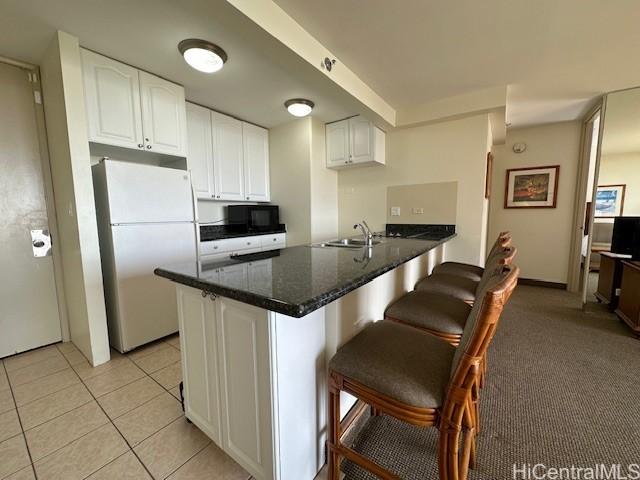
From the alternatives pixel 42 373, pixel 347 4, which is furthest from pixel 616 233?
pixel 42 373

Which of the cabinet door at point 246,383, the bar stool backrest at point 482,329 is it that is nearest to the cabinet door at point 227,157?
the cabinet door at point 246,383

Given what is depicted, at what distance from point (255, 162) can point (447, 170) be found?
8.00 feet

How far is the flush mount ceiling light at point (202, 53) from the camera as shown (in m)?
1.77

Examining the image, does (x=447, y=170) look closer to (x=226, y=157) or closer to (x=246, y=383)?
(x=226, y=157)

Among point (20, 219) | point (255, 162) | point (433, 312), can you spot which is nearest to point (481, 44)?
point (433, 312)

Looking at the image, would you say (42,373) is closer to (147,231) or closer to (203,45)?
(147,231)

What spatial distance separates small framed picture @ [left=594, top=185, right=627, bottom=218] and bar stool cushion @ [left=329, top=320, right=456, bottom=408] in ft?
10.7

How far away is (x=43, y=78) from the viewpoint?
2.05 metres

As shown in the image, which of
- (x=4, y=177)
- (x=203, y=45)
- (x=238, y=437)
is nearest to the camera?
(x=238, y=437)

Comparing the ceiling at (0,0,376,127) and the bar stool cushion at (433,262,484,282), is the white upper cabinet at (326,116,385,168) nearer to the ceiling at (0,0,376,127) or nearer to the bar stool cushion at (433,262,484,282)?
the ceiling at (0,0,376,127)

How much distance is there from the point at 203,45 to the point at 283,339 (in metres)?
2.03

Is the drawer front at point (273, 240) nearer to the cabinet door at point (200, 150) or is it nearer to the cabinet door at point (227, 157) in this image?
the cabinet door at point (227, 157)

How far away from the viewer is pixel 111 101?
198cm

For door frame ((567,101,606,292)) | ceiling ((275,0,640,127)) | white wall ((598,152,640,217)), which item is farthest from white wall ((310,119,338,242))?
door frame ((567,101,606,292))
